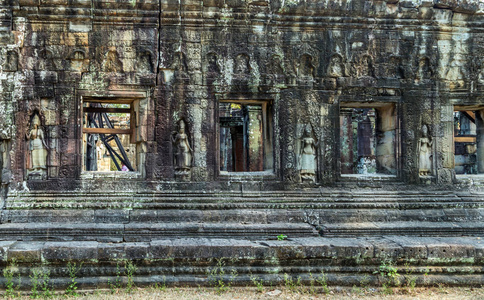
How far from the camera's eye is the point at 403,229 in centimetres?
746

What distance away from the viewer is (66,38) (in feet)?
24.6

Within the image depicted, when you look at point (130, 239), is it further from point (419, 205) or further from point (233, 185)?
point (419, 205)

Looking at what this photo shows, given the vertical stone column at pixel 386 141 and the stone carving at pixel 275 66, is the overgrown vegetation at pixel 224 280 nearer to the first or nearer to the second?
the vertical stone column at pixel 386 141

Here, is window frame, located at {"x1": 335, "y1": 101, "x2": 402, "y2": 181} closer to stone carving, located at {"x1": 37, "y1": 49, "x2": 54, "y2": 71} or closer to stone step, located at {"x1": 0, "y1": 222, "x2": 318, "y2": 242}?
stone step, located at {"x1": 0, "y1": 222, "x2": 318, "y2": 242}

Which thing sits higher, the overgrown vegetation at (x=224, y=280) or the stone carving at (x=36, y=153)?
the stone carving at (x=36, y=153)

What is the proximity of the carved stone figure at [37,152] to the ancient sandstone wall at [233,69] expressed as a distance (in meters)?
0.14

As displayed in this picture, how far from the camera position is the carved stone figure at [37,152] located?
730cm

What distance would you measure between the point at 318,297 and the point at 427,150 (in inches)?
158

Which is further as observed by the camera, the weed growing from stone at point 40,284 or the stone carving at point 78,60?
the stone carving at point 78,60

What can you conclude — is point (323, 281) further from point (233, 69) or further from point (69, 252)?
point (233, 69)

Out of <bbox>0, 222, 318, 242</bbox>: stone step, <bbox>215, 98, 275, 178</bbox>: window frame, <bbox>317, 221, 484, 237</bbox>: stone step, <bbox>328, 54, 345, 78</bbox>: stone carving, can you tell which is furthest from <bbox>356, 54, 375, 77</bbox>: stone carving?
<bbox>0, 222, 318, 242</bbox>: stone step

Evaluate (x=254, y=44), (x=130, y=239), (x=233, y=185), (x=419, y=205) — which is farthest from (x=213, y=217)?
(x=419, y=205)

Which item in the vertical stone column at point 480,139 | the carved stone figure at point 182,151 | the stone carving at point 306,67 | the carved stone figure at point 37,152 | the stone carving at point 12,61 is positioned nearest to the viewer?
the carved stone figure at point 37,152

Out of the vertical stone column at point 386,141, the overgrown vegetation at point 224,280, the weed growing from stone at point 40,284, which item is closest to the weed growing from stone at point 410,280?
the overgrown vegetation at point 224,280
